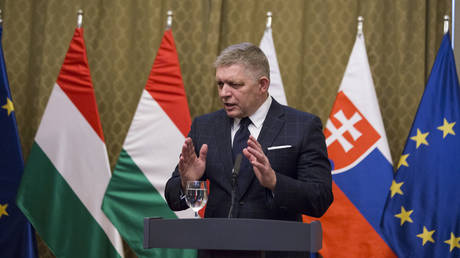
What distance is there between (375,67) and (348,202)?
3.83 feet

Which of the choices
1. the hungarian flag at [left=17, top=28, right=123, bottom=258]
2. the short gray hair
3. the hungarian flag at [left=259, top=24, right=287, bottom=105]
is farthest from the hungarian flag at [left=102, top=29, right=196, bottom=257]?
the short gray hair

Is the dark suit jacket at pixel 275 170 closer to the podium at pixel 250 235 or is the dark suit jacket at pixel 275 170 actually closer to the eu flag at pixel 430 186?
the podium at pixel 250 235

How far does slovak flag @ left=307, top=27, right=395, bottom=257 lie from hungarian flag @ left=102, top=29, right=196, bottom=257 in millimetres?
1021

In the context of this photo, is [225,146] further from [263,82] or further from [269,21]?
[269,21]

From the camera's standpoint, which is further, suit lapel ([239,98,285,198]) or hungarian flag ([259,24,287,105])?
hungarian flag ([259,24,287,105])

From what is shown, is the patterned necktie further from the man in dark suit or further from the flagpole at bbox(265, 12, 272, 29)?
the flagpole at bbox(265, 12, 272, 29)

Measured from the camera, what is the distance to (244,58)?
2.29 meters

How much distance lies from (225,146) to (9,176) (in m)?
2.26

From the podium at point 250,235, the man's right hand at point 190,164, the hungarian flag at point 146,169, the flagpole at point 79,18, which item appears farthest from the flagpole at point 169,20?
the podium at point 250,235

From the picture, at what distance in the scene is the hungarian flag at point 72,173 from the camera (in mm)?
3828

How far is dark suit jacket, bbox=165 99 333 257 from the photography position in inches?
84.4

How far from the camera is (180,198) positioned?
2.19 meters

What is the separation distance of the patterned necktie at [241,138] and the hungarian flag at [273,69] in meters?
1.51

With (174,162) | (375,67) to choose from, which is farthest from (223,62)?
(375,67)
